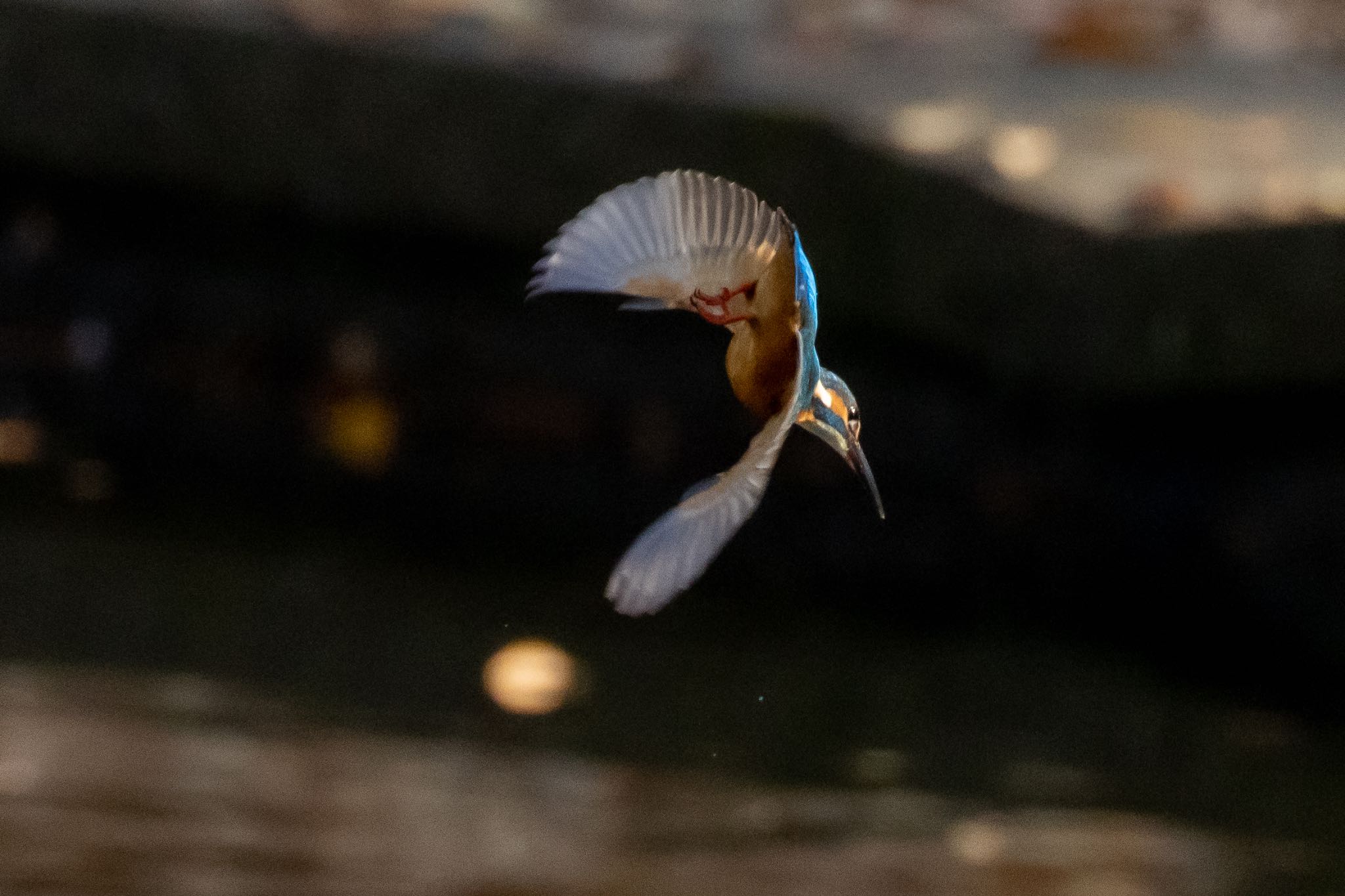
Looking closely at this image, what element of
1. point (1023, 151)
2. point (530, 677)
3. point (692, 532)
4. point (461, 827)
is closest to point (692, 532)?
point (692, 532)

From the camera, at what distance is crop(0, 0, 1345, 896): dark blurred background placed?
2555 mm

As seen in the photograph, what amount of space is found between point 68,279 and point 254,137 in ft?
1.72

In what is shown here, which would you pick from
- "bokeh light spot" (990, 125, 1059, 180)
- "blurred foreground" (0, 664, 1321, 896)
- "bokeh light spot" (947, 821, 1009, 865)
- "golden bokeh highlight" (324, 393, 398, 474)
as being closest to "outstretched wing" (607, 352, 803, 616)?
"blurred foreground" (0, 664, 1321, 896)

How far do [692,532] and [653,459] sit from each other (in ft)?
10.2

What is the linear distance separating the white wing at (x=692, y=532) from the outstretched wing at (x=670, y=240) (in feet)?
0.24

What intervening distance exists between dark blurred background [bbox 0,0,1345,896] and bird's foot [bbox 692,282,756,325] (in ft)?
4.70

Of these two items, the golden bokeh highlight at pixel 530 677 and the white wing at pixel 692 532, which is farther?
the golden bokeh highlight at pixel 530 677

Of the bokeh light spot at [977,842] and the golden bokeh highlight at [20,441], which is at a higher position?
the golden bokeh highlight at [20,441]

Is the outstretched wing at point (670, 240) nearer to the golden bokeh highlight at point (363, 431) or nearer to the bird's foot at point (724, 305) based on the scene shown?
the bird's foot at point (724, 305)

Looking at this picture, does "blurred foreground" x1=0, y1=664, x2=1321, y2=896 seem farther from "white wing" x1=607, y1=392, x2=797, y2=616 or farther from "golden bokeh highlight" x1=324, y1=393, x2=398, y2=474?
"white wing" x1=607, y1=392, x2=797, y2=616

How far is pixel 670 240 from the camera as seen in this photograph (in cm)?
94

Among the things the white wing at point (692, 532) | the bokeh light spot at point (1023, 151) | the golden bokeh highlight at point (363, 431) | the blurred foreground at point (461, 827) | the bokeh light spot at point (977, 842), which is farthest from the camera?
the golden bokeh highlight at point (363, 431)

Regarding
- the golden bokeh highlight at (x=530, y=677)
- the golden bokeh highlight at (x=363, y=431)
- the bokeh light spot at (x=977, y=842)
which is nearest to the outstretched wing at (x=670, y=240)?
the bokeh light spot at (x=977, y=842)

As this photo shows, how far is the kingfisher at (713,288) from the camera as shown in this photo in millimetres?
908
